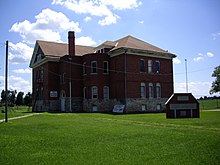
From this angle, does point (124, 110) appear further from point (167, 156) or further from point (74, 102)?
point (167, 156)

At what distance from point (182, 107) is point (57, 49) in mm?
29142

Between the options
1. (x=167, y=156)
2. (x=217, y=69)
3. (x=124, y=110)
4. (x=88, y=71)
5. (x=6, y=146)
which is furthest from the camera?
A: (x=217, y=69)

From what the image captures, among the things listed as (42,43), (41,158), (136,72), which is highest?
(42,43)

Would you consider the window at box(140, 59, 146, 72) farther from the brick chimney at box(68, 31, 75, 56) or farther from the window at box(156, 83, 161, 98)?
the brick chimney at box(68, 31, 75, 56)

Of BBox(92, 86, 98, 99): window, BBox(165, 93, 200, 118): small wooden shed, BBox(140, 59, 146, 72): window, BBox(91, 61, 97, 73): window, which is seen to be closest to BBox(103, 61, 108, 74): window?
BBox(91, 61, 97, 73): window

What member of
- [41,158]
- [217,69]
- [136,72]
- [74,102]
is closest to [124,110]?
[136,72]

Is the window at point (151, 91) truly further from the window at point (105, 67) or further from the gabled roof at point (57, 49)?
the gabled roof at point (57, 49)

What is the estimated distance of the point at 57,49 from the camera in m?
48.2

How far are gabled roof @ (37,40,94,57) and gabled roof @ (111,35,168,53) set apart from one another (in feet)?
23.6

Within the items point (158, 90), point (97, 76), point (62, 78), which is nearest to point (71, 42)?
point (62, 78)

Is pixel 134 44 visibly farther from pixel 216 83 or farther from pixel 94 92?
pixel 216 83

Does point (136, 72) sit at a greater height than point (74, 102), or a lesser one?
greater

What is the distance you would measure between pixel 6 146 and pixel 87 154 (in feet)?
12.3

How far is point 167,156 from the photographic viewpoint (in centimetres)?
859
